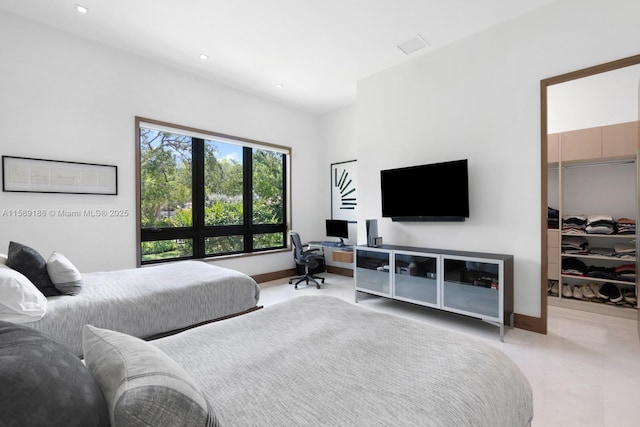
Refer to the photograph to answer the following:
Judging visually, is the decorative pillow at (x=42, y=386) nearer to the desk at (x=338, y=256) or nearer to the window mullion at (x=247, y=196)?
the desk at (x=338, y=256)

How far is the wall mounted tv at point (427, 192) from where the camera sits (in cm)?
344

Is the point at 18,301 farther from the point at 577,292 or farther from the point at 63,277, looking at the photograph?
the point at 577,292

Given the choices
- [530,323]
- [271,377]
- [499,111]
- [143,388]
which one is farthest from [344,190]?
[143,388]

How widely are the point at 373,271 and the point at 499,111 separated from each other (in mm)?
2379

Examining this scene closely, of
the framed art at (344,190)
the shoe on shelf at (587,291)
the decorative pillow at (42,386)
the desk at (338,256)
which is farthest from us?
the framed art at (344,190)

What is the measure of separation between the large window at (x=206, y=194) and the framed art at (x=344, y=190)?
945 millimetres

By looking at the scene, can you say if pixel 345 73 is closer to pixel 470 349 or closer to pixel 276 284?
pixel 276 284

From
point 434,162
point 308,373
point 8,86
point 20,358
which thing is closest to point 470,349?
point 308,373

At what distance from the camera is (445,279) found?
128 inches

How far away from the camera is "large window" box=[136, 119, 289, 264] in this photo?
158 inches

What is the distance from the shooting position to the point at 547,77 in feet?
9.70

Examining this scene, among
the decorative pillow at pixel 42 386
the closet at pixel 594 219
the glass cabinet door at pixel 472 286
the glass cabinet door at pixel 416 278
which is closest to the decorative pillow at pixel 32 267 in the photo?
the decorative pillow at pixel 42 386

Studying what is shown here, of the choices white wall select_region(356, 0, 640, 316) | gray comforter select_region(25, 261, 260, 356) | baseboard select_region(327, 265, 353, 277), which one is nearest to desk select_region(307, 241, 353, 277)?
baseboard select_region(327, 265, 353, 277)

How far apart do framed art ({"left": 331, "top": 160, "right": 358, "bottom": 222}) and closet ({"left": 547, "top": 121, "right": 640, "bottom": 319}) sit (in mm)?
2866
